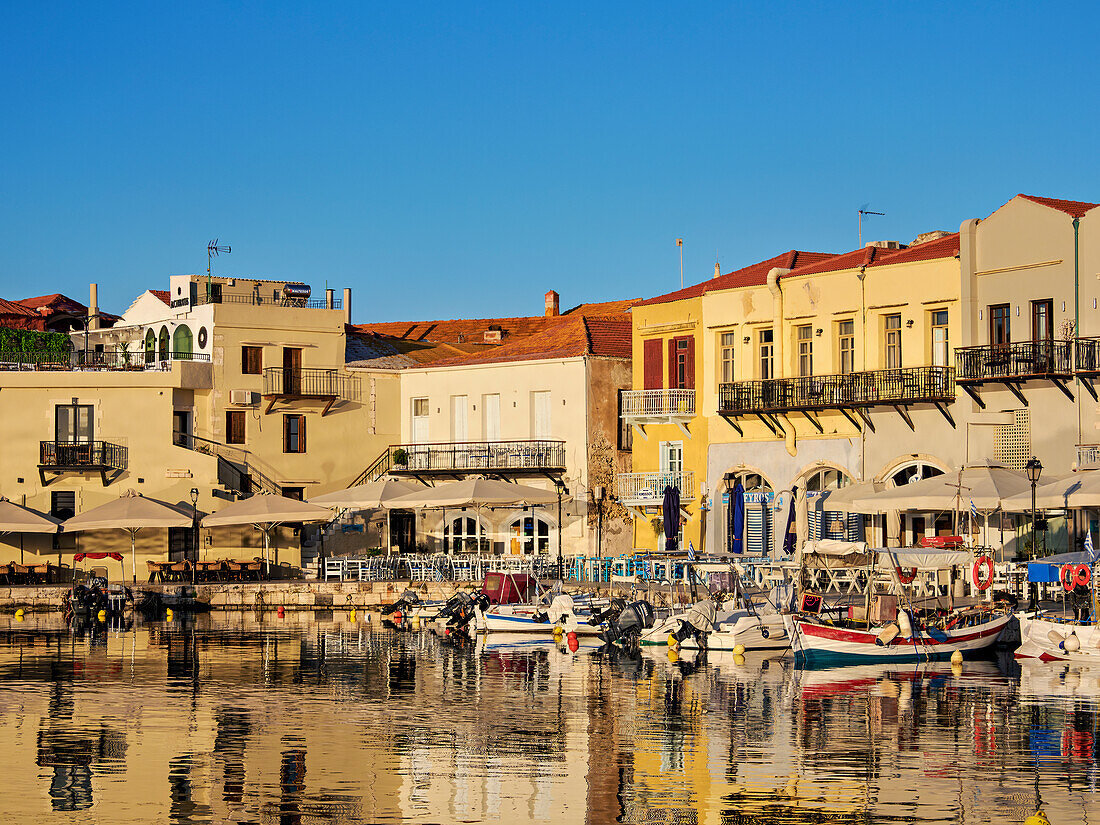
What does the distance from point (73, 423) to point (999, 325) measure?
28.2 meters

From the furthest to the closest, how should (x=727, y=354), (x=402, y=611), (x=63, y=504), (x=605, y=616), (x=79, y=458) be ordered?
(x=63, y=504)
(x=79, y=458)
(x=727, y=354)
(x=402, y=611)
(x=605, y=616)

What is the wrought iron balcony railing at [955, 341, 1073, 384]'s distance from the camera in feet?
127

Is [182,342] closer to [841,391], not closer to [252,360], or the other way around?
[252,360]

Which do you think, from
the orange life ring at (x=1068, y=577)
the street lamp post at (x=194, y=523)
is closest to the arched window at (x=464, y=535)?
the street lamp post at (x=194, y=523)

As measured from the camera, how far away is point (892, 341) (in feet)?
141

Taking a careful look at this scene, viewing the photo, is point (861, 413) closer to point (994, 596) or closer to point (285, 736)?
point (994, 596)

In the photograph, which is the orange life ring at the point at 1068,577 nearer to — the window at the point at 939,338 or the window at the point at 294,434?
the window at the point at 939,338

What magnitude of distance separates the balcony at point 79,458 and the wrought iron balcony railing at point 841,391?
62.0 feet

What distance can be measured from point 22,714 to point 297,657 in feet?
30.4

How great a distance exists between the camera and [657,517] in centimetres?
4906

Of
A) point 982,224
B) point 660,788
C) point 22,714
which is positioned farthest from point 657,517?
point 660,788

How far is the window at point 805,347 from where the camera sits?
148ft

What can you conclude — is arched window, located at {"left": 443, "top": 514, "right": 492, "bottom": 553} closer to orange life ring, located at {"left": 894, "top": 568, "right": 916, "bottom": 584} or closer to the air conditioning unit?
the air conditioning unit

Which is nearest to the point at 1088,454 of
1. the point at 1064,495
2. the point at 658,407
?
the point at 1064,495
